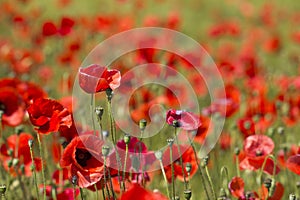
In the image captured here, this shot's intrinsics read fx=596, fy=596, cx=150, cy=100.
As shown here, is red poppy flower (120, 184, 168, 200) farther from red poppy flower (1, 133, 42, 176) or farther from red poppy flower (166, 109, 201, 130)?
red poppy flower (1, 133, 42, 176)

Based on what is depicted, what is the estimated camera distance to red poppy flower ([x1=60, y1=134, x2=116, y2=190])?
1670 mm

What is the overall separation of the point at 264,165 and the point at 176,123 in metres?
0.51

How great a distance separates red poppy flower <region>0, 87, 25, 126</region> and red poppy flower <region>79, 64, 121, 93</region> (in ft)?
2.73

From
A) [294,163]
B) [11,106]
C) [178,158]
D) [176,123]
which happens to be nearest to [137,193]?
[176,123]

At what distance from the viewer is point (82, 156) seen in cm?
180

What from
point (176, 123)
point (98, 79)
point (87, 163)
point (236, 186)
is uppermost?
point (98, 79)

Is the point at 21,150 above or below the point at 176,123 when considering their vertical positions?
below

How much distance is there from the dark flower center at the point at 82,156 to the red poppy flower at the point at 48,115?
0.11 m

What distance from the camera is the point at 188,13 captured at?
8984 mm

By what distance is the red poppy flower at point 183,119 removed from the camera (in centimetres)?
172

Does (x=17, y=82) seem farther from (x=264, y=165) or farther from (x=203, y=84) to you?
(x=203, y=84)

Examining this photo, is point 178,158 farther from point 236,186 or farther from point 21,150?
point 21,150

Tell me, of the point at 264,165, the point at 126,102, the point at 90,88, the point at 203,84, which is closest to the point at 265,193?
the point at 264,165

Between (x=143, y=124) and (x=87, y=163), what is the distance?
20cm
